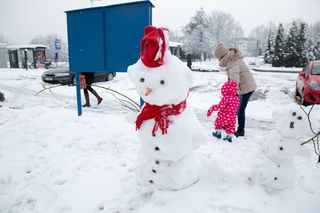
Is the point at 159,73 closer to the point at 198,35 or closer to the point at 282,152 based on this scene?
the point at 282,152

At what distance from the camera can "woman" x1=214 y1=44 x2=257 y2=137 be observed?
415 centimetres

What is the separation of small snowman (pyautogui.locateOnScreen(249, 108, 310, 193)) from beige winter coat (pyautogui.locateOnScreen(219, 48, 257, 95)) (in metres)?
1.80

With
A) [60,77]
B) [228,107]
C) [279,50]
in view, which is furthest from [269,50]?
[228,107]

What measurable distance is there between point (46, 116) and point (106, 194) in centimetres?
324

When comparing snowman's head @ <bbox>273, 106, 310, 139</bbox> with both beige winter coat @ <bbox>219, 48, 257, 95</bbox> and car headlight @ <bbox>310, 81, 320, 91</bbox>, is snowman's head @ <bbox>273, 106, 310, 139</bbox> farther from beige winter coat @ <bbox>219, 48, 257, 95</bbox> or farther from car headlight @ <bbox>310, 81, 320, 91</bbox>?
car headlight @ <bbox>310, 81, 320, 91</bbox>

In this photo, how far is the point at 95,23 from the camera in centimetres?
477

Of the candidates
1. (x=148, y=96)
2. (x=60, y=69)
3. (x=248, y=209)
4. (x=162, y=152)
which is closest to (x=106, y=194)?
(x=162, y=152)

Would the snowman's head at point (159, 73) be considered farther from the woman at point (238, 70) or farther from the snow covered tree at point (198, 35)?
the snow covered tree at point (198, 35)

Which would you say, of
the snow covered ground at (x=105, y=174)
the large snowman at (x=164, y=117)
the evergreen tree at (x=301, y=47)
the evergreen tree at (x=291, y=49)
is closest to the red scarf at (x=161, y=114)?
the large snowman at (x=164, y=117)

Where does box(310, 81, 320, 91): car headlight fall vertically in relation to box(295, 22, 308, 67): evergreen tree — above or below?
below

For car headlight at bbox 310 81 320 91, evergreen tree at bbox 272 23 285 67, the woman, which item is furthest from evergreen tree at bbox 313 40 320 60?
the woman

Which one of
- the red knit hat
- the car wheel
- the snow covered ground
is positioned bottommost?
the snow covered ground

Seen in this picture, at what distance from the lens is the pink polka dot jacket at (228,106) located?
4102 millimetres

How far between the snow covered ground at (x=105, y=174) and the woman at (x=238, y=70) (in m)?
0.82
